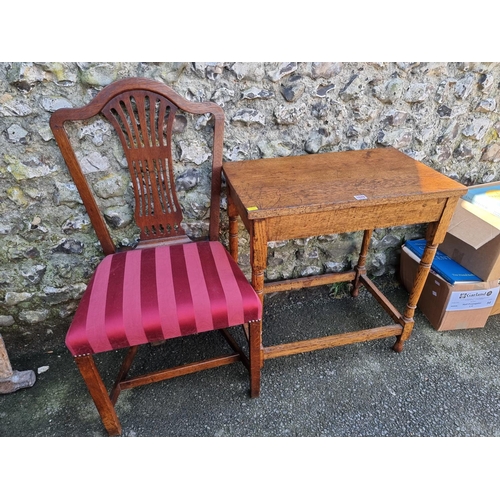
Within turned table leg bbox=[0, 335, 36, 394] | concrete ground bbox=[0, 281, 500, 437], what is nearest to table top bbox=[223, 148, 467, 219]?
concrete ground bbox=[0, 281, 500, 437]

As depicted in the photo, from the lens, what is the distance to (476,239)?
1795 millimetres

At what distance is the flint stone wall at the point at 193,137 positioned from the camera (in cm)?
153

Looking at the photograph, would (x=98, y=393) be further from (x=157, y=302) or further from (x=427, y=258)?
(x=427, y=258)

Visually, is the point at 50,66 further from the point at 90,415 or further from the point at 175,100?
the point at 90,415

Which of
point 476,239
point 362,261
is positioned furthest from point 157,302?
point 476,239

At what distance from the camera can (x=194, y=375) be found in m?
1.88

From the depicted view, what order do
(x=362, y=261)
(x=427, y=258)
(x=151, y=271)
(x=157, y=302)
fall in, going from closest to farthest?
(x=157, y=302)
(x=151, y=271)
(x=427, y=258)
(x=362, y=261)

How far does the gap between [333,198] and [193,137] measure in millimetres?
772

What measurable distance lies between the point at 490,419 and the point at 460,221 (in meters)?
0.99

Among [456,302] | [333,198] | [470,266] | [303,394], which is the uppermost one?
[333,198]

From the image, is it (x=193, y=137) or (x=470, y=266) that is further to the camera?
(x=470, y=266)

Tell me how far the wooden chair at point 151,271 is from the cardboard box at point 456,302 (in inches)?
45.3

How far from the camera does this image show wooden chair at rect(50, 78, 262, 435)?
1313mm

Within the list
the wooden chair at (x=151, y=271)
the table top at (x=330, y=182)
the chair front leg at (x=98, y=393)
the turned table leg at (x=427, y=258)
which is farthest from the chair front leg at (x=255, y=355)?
the turned table leg at (x=427, y=258)
